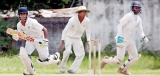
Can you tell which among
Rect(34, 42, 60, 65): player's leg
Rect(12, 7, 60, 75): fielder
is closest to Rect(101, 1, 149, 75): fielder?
Rect(34, 42, 60, 65): player's leg

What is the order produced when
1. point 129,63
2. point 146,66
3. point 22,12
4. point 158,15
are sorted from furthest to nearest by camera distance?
point 158,15, point 146,66, point 129,63, point 22,12

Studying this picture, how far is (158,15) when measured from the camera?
2134 cm

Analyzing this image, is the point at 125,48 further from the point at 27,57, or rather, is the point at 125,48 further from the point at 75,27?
the point at 27,57

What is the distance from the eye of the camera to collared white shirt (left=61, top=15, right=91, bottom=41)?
1434 centimetres

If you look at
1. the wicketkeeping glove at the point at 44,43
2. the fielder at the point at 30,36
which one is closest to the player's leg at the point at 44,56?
the fielder at the point at 30,36

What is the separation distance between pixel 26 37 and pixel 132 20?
2.53 meters

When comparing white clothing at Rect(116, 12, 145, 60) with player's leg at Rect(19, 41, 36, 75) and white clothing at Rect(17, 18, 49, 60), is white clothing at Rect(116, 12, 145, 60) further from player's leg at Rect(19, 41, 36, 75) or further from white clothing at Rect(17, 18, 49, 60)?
player's leg at Rect(19, 41, 36, 75)

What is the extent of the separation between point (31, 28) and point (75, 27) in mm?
1698

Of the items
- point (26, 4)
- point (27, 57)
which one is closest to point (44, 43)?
point (27, 57)

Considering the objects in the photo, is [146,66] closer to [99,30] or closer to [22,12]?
[99,30]

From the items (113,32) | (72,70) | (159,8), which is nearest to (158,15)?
(159,8)

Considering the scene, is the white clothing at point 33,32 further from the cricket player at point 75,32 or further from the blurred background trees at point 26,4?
the blurred background trees at point 26,4

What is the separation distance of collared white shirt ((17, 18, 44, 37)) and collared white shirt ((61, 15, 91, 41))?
139 centimetres

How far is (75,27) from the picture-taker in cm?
1444
